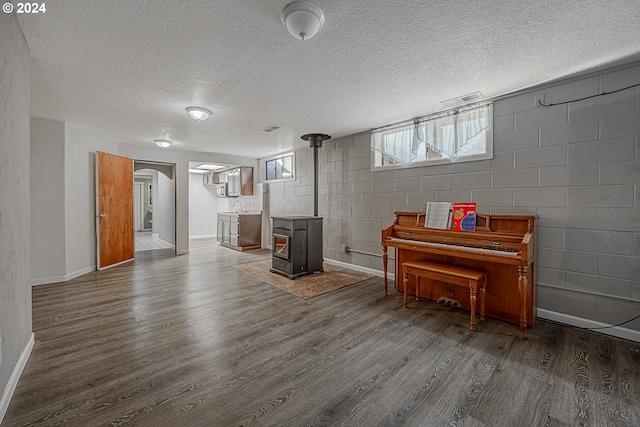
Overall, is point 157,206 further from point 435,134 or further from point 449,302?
point 449,302

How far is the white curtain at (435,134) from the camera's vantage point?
10.5ft

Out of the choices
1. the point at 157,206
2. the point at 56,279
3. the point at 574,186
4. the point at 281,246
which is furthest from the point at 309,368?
the point at 157,206

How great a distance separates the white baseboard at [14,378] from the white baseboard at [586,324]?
13.8 feet

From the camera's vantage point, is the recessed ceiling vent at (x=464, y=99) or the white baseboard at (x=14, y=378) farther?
the recessed ceiling vent at (x=464, y=99)

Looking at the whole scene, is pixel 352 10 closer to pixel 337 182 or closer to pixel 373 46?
pixel 373 46

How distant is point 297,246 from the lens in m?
4.26

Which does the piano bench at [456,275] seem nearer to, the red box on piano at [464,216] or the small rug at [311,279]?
the red box on piano at [464,216]

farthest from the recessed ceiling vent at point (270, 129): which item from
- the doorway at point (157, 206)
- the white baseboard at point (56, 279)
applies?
the white baseboard at point (56, 279)

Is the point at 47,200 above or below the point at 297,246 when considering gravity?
above

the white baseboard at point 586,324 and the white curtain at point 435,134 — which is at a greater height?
the white curtain at point 435,134

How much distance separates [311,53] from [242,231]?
17.5 ft

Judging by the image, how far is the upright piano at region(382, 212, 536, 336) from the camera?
2.44 metres

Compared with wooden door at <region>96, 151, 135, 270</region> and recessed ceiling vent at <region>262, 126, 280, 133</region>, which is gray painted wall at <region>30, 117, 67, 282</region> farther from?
recessed ceiling vent at <region>262, 126, 280, 133</region>

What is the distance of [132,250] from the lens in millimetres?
5598
